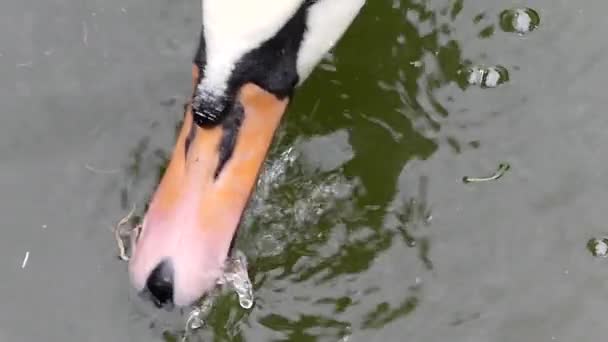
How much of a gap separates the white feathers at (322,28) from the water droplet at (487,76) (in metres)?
0.61

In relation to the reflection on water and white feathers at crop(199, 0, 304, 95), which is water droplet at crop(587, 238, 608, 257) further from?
white feathers at crop(199, 0, 304, 95)

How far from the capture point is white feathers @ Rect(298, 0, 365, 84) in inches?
119

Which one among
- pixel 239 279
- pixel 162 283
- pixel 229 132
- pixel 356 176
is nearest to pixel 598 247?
pixel 356 176

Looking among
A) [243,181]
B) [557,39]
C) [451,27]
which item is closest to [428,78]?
[451,27]

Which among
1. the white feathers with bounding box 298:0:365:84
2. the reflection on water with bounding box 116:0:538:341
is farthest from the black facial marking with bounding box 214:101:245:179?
the reflection on water with bounding box 116:0:538:341

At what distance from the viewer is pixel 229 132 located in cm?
290

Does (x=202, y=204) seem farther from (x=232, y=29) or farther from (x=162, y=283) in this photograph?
(x=232, y=29)

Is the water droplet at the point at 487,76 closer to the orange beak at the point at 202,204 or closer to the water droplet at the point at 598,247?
the water droplet at the point at 598,247

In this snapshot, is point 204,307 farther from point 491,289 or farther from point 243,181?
point 491,289

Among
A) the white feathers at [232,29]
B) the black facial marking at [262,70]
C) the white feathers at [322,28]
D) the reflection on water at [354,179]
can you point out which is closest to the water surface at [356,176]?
the reflection on water at [354,179]

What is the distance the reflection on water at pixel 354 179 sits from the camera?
3.40 meters

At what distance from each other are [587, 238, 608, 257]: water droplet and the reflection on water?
1.53ft

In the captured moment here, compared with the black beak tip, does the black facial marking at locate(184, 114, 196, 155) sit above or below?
above

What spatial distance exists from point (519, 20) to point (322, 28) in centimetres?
98
